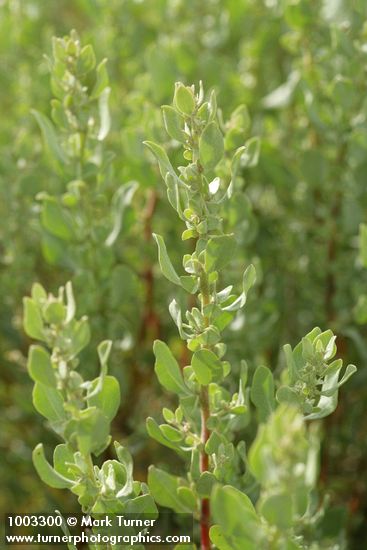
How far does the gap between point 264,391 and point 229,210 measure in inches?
12.2

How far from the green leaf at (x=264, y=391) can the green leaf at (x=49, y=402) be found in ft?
0.60

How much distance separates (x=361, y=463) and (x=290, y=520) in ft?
2.73

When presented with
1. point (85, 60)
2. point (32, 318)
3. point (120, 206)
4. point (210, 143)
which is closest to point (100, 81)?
point (85, 60)

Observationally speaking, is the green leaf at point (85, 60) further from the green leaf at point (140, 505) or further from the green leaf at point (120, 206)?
the green leaf at point (140, 505)

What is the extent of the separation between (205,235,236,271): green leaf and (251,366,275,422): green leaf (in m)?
0.11

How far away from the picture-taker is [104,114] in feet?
3.31

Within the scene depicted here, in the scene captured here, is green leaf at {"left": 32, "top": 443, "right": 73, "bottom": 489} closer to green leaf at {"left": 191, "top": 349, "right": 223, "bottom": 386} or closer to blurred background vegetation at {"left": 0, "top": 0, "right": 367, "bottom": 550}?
green leaf at {"left": 191, "top": 349, "right": 223, "bottom": 386}

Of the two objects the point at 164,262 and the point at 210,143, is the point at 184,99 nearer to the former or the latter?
the point at 210,143

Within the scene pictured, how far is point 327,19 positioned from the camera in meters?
1.25

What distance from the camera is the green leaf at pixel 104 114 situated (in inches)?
39.6

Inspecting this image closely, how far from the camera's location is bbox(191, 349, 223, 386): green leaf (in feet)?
2.49

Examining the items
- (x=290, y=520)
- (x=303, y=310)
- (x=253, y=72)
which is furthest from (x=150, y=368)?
(x=290, y=520)

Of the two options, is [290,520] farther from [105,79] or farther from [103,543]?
[105,79]

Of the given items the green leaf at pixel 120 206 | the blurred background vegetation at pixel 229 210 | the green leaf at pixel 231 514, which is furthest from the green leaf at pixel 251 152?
the green leaf at pixel 231 514
